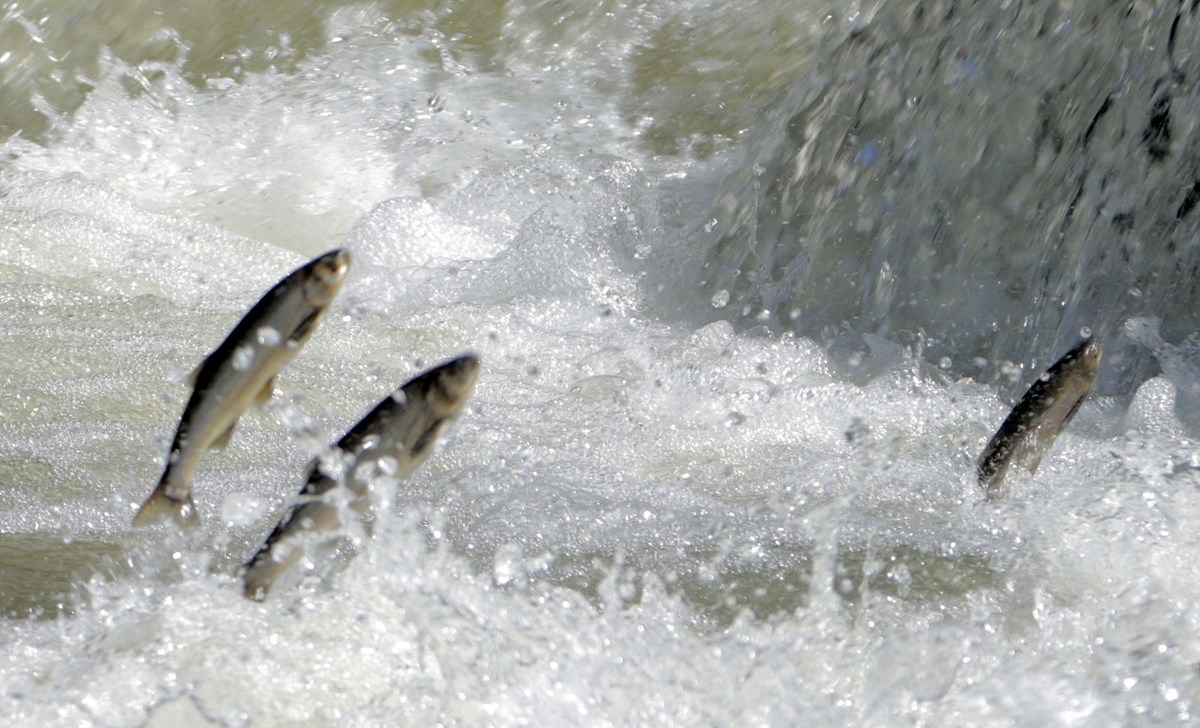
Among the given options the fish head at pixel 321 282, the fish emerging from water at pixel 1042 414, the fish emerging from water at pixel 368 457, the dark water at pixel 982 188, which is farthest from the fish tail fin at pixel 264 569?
the dark water at pixel 982 188

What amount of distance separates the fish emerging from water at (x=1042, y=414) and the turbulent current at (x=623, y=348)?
99 millimetres

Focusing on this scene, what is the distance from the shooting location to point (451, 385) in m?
2.16

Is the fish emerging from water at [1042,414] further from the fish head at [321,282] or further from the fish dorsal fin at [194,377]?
the fish dorsal fin at [194,377]

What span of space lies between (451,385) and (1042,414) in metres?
1.30

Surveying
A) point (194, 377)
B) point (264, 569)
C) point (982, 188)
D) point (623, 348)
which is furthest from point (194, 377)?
point (982, 188)

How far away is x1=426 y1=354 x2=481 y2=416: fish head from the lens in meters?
2.14

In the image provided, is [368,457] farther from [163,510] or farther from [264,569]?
[163,510]

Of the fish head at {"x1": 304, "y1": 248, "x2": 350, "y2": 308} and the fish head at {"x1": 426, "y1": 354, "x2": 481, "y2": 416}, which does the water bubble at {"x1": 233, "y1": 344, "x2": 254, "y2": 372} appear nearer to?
the fish head at {"x1": 304, "y1": 248, "x2": 350, "y2": 308}

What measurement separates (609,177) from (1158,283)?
80.7 inches

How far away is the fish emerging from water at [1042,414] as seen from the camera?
9.26ft

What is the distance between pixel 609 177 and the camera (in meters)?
5.27

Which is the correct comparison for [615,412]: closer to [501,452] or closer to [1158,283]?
[501,452]

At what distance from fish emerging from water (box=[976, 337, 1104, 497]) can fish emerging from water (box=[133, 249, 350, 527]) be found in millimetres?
1378

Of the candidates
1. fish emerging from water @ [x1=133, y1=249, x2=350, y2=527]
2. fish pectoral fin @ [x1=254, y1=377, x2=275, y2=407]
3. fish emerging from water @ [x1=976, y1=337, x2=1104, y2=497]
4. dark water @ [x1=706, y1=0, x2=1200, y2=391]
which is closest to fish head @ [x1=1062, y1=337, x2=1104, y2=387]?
fish emerging from water @ [x1=976, y1=337, x2=1104, y2=497]
